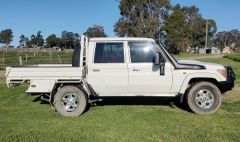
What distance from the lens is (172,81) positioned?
9.80m

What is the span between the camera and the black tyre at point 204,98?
9750mm

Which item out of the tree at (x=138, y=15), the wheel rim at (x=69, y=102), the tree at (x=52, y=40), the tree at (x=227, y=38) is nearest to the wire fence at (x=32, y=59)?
the wheel rim at (x=69, y=102)

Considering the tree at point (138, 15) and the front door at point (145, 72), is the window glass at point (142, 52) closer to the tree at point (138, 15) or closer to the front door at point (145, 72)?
the front door at point (145, 72)

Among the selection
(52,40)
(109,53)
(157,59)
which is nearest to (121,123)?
(157,59)

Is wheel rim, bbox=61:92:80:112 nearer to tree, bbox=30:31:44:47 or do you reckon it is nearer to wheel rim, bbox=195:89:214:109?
wheel rim, bbox=195:89:214:109

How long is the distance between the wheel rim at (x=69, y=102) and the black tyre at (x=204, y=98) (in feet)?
8.88

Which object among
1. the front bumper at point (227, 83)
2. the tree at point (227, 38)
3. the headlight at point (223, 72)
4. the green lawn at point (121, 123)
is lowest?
the green lawn at point (121, 123)

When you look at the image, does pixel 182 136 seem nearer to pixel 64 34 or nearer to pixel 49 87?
pixel 49 87

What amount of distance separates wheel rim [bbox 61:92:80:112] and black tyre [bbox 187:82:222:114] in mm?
2705

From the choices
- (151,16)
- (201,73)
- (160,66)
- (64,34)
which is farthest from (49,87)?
(64,34)

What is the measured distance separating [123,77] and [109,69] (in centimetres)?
39

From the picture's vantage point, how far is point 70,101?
9711 mm

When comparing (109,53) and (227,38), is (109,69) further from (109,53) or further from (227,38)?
(227,38)

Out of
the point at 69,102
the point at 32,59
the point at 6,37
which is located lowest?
the point at 69,102
